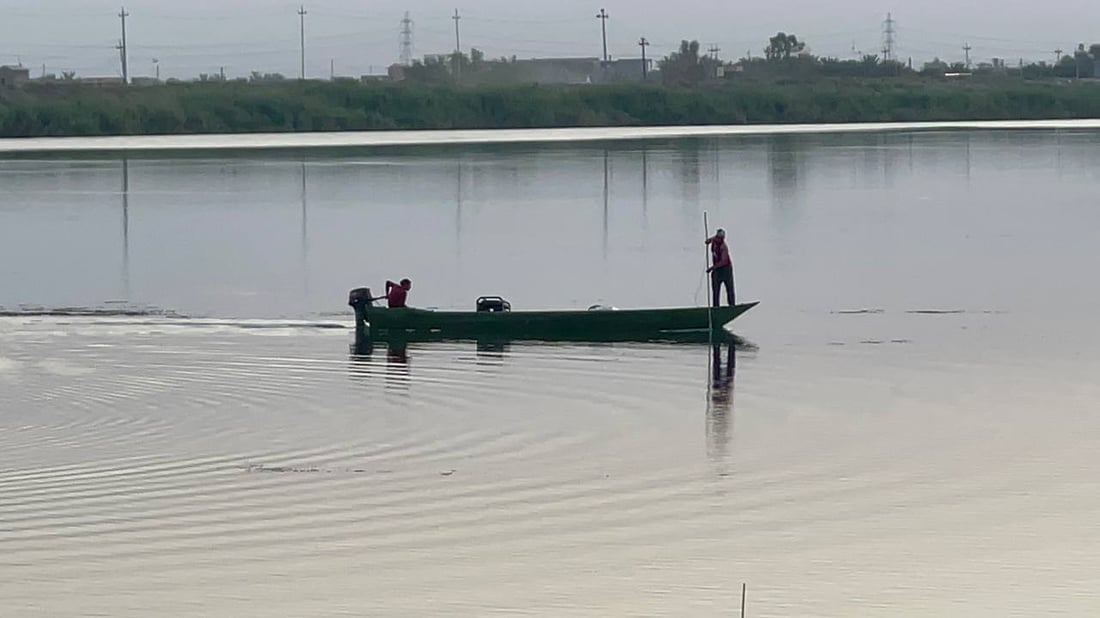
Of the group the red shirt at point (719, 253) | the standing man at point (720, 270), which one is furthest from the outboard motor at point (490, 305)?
the red shirt at point (719, 253)

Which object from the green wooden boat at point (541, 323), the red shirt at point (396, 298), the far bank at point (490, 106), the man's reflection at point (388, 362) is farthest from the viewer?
the far bank at point (490, 106)

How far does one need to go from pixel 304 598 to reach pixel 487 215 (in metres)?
26.7

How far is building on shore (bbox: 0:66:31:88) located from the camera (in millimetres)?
91681

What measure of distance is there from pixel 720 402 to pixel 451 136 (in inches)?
2593

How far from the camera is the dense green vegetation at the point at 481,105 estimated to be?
83.9 meters

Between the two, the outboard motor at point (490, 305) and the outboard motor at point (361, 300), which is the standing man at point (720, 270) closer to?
the outboard motor at point (490, 305)

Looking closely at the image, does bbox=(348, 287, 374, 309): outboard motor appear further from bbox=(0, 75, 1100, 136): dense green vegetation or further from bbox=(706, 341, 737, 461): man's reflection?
bbox=(0, 75, 1100, 136): dense green vegetation

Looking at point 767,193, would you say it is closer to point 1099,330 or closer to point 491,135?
point 1099,330

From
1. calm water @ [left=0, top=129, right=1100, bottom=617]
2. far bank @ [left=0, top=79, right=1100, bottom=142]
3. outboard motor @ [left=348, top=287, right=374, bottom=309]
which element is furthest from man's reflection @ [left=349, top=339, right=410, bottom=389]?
far bank @ [left=0, top=79, right=1100, bottom=142]

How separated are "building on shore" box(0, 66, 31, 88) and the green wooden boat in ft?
238

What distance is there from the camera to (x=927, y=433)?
1537 cm

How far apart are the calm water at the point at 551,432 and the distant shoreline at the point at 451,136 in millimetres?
39011

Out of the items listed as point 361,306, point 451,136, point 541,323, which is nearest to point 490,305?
point 541,323

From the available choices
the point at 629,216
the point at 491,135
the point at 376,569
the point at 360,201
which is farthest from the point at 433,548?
the point at 491,135
